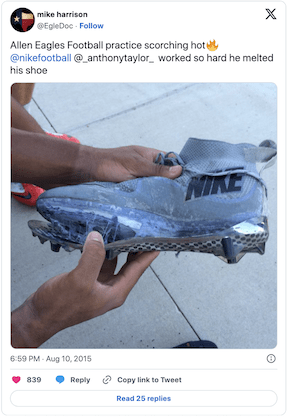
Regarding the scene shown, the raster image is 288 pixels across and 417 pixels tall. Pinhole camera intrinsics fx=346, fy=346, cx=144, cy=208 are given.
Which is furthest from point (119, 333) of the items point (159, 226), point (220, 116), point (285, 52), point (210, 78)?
point (220, 116)

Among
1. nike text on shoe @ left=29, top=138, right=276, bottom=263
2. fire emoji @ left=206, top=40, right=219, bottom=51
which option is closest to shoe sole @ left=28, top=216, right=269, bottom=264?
nike text on shoe @ left=29, top=138, right=276, bottom=263

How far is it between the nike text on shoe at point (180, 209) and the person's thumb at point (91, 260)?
97mm

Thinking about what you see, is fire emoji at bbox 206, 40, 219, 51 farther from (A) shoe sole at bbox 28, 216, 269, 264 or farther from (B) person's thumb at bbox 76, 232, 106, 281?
(B) person's thumb at bbox 76, 232, 106, 281

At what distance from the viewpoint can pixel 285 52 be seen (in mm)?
1214

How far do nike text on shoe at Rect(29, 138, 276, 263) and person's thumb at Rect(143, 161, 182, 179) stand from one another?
29 mm

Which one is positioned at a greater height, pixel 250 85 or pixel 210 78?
pixel 210 78

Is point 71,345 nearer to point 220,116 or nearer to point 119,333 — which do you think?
point 119,333

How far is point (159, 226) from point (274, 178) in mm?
845

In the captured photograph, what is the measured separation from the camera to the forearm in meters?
1.22

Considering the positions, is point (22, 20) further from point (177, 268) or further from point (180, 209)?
point (177, 268)

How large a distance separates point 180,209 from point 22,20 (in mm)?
842
